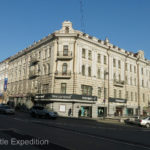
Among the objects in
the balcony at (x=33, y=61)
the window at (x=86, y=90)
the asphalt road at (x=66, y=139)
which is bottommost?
the asphalt road at (x=66, y=139)

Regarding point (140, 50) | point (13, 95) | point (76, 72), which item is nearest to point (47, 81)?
point (76, 72)

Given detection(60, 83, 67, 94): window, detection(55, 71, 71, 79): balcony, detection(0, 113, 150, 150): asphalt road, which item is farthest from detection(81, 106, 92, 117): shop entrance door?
detection(0, 113, 150, 150): asphalt road

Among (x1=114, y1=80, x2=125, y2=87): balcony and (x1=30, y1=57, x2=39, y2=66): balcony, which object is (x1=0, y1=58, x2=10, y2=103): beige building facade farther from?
(x1=114, y1=80, x2=125, y2=87): balcony


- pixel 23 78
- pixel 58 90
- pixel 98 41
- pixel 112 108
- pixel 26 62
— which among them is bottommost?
pixel 112 108

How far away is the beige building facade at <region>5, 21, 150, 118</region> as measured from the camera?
3484 centimetres

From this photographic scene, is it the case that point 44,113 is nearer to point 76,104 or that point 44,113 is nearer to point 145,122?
point 76,104

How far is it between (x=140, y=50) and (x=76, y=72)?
2644 cm

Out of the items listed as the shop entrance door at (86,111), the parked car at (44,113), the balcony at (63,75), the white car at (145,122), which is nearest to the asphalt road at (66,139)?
the white car at (145,122)

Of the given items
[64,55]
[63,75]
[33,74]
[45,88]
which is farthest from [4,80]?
[63,75]

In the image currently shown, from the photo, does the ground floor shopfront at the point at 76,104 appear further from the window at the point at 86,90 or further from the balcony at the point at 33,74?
the balcony at the point at 33,74

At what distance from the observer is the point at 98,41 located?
4134 cm

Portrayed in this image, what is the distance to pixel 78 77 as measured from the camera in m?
35.2

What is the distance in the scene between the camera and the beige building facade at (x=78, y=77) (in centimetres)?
3484

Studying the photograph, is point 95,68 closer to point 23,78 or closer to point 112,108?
point 112,108
